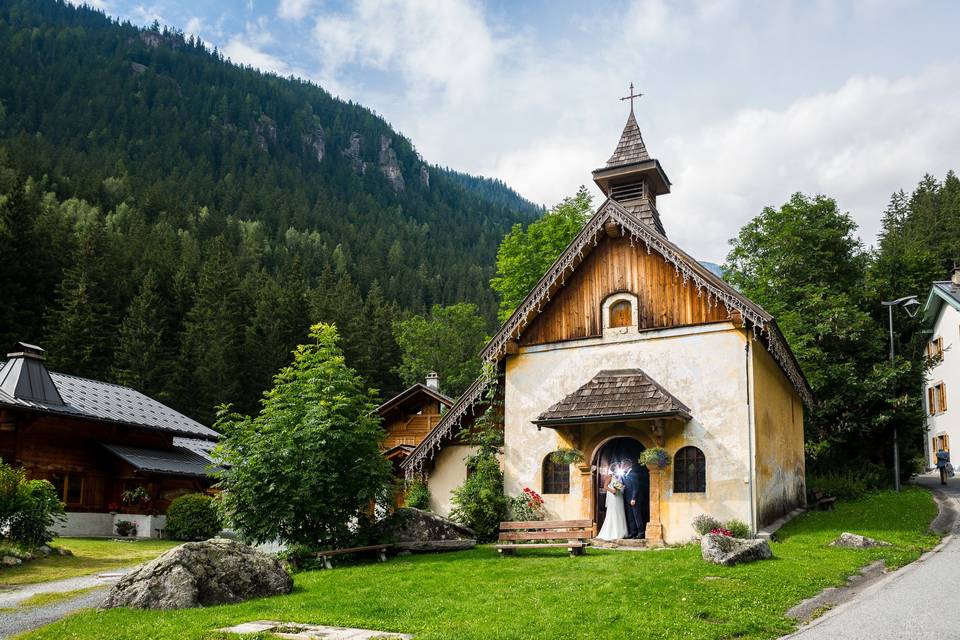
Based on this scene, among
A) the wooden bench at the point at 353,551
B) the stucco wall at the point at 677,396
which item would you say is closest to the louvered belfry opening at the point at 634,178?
the stucco wall at the point at 677,396

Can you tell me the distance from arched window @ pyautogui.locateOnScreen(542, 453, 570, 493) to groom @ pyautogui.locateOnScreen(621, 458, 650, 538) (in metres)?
1.61

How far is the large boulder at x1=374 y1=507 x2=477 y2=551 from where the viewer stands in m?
19.4

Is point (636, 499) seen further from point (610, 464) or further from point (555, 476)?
point (555, 476)

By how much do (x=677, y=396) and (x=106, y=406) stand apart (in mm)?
23501

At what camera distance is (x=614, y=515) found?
20953 mm

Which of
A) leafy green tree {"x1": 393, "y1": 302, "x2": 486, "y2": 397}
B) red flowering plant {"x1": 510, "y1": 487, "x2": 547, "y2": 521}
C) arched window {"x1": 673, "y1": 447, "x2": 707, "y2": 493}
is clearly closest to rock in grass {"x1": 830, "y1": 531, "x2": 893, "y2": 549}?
arched window {"x1": 673, "y1": 447, "x2": 707, "y2": 493}

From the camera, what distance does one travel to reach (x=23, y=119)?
14562 cm

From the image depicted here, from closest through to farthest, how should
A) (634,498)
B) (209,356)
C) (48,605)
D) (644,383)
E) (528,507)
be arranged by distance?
(48,605) < (644,383) < (634,498) < (528,507) < (209,356)

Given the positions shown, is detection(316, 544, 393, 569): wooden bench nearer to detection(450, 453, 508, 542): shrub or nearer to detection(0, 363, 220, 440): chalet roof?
detection(450, 453, 508, 542): shrub

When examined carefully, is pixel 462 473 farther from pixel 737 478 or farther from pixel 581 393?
pixel 737 478

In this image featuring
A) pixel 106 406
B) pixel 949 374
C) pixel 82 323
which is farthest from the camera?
pixel 82 323

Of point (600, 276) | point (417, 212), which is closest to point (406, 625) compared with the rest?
point (600, 276)

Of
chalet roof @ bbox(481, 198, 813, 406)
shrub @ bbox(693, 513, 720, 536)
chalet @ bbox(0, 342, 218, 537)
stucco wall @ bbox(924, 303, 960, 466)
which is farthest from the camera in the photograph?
stucco wall @ bbox(924, 303, 960, 466)

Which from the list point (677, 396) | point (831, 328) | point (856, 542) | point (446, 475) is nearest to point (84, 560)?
point (446, 475)
